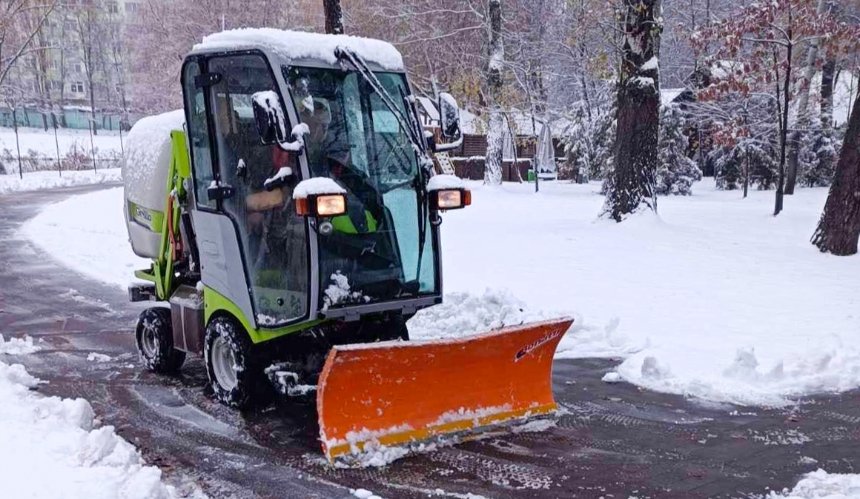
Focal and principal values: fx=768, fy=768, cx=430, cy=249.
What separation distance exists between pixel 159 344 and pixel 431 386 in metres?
2.83

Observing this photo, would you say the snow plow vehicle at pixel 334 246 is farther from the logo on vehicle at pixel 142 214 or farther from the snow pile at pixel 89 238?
the snow pile at pixel 89 238

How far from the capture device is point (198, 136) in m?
5.73

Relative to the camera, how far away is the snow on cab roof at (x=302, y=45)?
201 inches

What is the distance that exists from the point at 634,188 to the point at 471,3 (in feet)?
49.6

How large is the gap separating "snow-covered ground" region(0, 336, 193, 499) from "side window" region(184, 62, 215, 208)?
172 centimetres

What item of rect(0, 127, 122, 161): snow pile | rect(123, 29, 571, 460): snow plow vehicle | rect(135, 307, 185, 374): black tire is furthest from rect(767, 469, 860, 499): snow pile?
rect(0, 127, 122, 161): snow pile

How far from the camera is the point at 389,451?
4719mm

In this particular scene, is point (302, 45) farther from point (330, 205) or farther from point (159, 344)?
point (159, 344)

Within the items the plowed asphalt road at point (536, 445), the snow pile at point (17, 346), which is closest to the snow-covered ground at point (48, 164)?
the snow pile at point (17, 346)

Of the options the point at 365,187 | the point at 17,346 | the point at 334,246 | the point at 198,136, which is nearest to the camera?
the point at 334,246

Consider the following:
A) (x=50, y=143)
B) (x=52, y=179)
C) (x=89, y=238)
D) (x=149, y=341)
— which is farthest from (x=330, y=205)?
(x=50, y=143)

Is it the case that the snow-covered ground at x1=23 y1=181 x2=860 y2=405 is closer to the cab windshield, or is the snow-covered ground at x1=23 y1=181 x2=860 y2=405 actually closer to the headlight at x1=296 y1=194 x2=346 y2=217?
the cab windshield

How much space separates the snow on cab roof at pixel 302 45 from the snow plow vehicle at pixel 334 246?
1cm

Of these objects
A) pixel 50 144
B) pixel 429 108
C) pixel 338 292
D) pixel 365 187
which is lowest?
pixel 338 292
